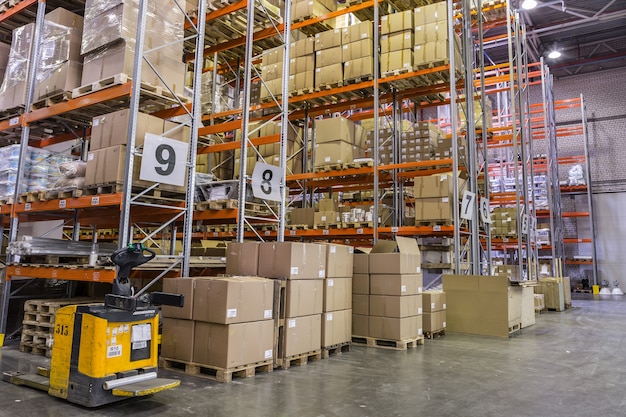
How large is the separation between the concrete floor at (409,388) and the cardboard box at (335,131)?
17.2ft

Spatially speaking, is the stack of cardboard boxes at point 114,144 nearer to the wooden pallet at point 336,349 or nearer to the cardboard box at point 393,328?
the wooden pallet at point 336,349

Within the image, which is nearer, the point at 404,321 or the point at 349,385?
the point at 349,385

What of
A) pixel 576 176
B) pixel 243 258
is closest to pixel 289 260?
pixel 243 258

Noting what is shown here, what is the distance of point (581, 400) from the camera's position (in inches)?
169

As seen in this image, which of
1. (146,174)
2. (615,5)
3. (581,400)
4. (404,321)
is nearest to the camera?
(581,400)

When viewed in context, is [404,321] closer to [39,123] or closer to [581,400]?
[581,400]

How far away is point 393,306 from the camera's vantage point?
22.2 feet

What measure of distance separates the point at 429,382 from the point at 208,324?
2.31 meters

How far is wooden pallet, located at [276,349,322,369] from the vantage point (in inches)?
210

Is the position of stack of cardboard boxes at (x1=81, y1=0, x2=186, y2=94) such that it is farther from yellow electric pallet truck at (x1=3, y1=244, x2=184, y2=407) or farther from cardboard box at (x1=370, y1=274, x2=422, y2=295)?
cardboard box at (x1=370, y1=274, x2=422, y2=295)

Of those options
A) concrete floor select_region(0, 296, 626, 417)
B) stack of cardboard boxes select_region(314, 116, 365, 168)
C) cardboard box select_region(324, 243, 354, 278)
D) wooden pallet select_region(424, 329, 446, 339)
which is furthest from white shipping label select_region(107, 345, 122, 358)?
stack of cardboard boxes select_region(314, 116, 365, 168)

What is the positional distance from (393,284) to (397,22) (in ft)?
20.5

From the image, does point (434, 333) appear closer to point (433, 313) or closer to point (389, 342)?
point (433, 313)

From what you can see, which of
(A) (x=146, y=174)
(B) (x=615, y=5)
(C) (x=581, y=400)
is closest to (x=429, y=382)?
(C) (x=581, y=400)
